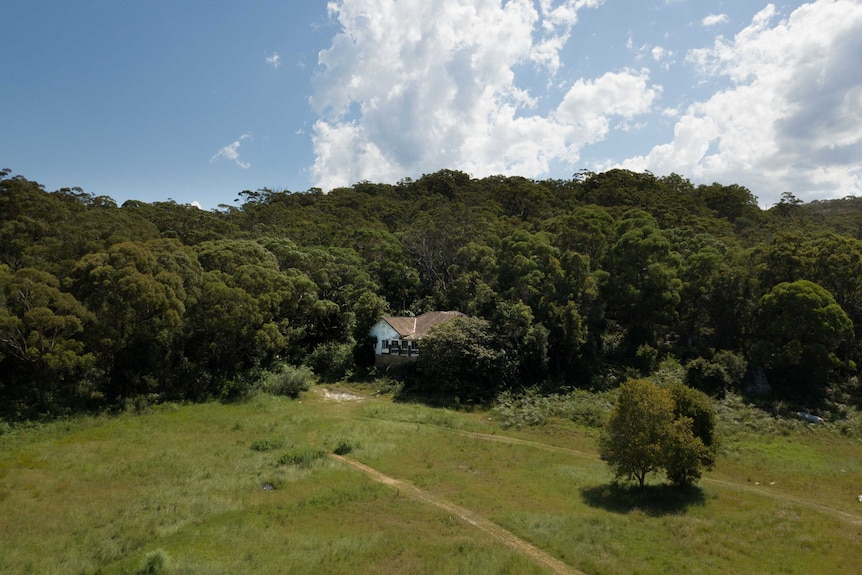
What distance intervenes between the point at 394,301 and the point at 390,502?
3489 cm

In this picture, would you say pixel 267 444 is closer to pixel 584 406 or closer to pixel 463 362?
pixel 463 362

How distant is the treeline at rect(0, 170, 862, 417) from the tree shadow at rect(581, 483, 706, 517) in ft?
55.3

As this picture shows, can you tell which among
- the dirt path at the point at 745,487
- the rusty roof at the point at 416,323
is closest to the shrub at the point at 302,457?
the dirt path at the point at 745,487

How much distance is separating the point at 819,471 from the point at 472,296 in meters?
27.9

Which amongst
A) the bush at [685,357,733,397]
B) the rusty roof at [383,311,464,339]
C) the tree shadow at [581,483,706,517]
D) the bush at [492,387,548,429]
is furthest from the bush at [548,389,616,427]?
the rusty roof at [383,311,464,339]

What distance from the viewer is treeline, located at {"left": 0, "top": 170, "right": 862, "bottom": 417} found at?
30.1 meters

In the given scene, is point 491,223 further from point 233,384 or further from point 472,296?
point 233,384

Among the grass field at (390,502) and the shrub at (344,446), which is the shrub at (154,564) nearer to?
the grass field at (390,502)

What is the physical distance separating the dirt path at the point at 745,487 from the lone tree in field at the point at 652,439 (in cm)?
257

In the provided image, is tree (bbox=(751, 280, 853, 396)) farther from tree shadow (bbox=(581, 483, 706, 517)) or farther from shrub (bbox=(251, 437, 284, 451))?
shrub (bbox=(251, 437, 284, 451))

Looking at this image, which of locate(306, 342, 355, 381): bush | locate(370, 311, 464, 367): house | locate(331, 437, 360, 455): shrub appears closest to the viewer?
locate(331, 437, 360, 455): shrub

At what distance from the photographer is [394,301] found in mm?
53406

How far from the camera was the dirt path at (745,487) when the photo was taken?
19266 mm

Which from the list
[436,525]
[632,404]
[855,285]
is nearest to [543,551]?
[436,525]
